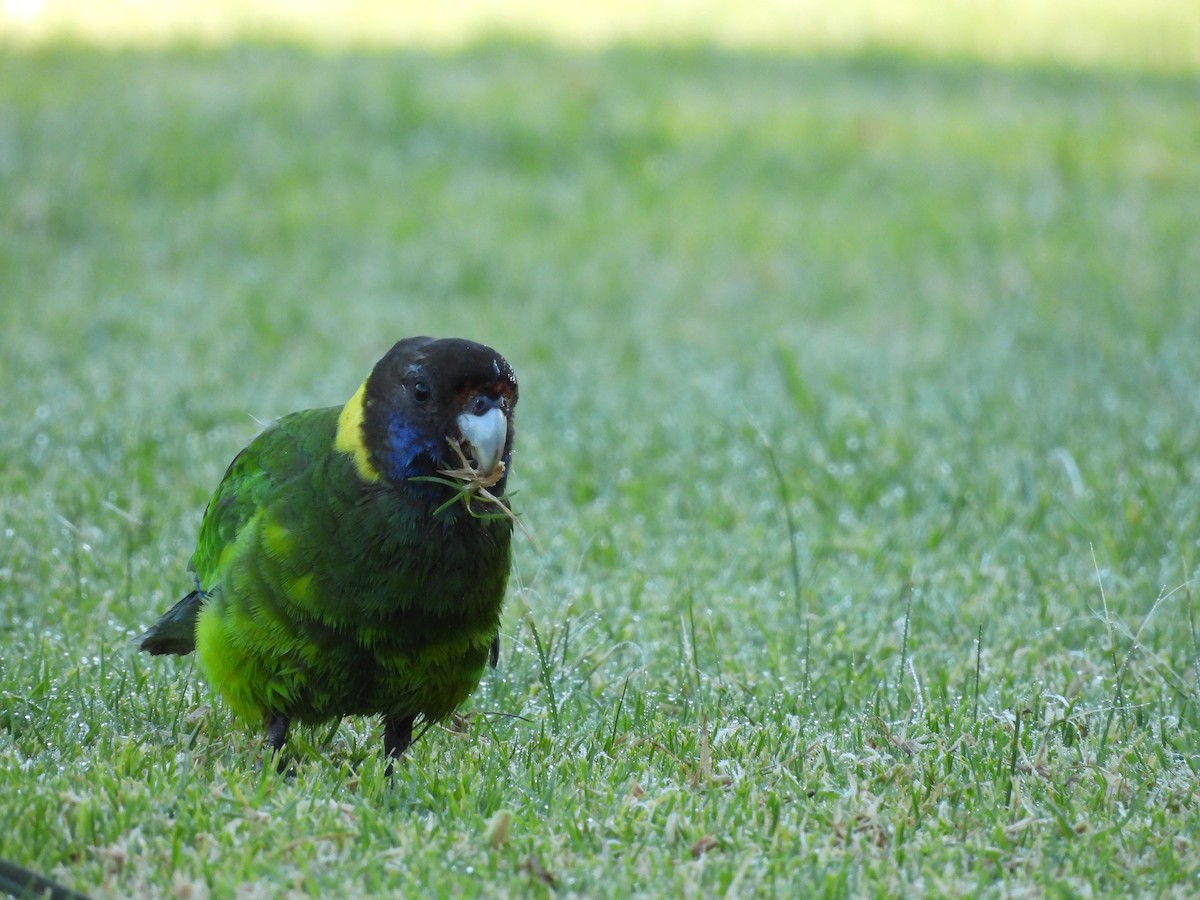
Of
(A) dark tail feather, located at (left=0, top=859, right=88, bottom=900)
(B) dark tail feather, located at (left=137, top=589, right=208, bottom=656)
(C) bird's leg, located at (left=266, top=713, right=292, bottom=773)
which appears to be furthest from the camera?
(B) dark tail feather, located at (left=137, top=589, right=208, bottom=656)

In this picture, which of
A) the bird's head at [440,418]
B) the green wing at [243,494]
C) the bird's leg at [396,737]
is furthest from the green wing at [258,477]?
the bird's leg at [396,737]

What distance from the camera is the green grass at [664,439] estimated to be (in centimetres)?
245

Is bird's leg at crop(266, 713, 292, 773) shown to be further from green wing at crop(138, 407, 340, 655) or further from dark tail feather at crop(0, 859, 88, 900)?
dark tail feather at crop(0, 859, 88, 900)

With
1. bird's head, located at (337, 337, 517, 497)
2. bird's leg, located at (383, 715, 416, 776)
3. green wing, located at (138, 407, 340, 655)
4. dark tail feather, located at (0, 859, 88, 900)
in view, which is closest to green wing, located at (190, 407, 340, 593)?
green wing, located at (138, 407, 340, 655)

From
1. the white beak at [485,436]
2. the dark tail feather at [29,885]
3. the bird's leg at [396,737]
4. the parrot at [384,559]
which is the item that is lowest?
the bird's leg at [396,737]

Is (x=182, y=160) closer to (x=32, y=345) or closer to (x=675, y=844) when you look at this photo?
(x=32, y=345)

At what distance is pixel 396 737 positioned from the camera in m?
2.81

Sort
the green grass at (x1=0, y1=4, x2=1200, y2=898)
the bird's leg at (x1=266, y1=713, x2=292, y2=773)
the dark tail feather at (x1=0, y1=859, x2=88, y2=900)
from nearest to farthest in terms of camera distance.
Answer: the dark tail feather at (x1=0, y1=859, x2=88, y2=900)
the green grass at (x1=0, y1=4, x2=1200, y2=898)
the bird's leg at (x1=266, y1=713, x2=292, y2=773)

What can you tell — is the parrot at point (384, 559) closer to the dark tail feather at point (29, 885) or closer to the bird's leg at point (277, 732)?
the bird's leg at point (277, 732)

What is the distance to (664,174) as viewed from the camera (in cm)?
873

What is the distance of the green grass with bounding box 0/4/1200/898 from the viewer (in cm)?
245

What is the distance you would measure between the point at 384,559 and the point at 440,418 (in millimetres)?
277

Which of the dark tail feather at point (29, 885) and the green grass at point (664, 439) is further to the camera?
the green grass at point (664, 439)

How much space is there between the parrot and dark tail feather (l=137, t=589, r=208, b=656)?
7.6 inches
